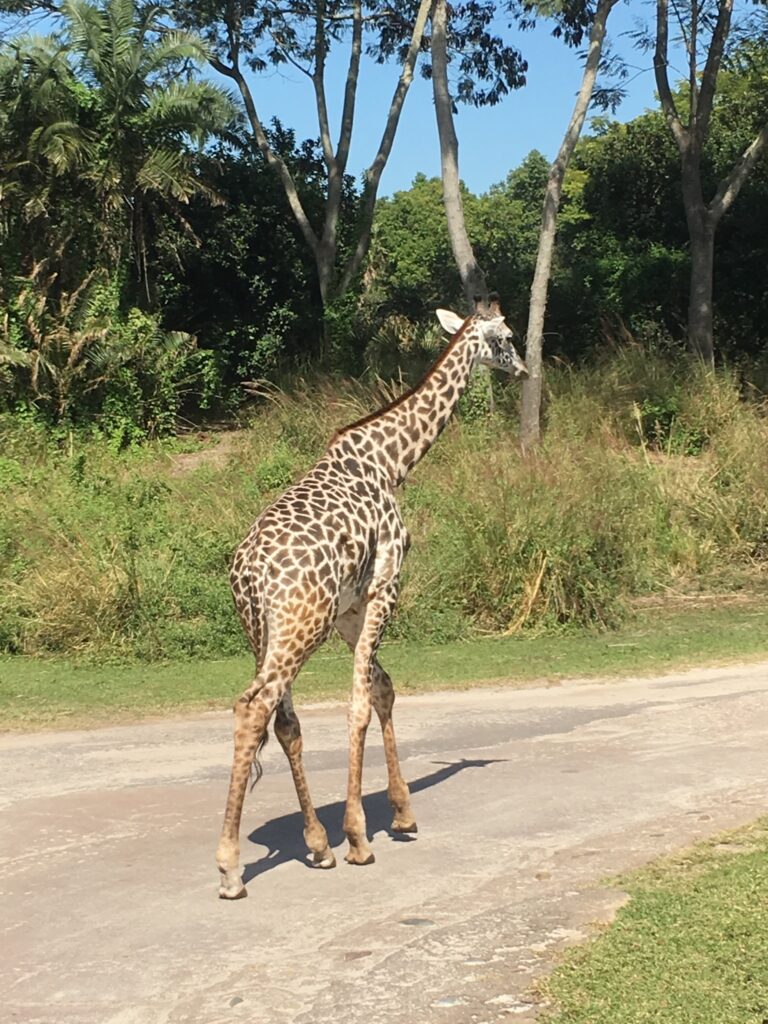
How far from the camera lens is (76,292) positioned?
24812mm

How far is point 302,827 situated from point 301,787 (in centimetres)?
89

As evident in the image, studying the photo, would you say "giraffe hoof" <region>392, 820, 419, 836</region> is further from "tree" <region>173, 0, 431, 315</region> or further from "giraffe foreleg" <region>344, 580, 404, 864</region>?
"tree" <region>173, 0, 431, 315</region>

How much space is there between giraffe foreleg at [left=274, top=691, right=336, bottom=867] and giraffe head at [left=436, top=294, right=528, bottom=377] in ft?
9.56

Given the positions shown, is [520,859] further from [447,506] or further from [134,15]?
[134,15]

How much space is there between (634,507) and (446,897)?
10.5 metres

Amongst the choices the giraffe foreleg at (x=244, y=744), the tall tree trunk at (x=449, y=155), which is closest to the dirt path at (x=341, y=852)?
the giraffe foreleg at (x=244, y=744)

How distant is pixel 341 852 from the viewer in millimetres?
6984

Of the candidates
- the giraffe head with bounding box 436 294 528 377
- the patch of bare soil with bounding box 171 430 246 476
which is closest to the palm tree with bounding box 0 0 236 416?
the patch of bare soil with bounding box 171 430 246 476

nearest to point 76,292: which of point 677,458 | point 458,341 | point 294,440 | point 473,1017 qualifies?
point 294,440

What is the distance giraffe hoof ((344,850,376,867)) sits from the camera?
6.70 metres

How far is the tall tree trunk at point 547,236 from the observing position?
20.2 metres

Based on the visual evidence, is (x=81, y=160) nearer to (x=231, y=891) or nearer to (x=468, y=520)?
(x=468, y=520)

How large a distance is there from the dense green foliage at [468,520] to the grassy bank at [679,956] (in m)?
7.91

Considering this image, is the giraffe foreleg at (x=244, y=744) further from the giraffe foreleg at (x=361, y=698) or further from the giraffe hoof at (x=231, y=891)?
the giraffe foreleg at (x=361, y=698)
